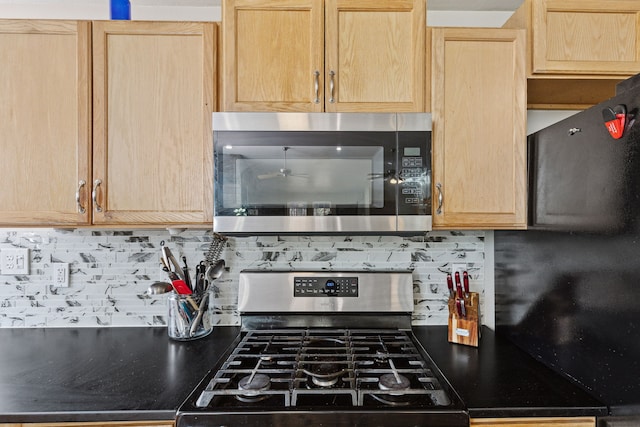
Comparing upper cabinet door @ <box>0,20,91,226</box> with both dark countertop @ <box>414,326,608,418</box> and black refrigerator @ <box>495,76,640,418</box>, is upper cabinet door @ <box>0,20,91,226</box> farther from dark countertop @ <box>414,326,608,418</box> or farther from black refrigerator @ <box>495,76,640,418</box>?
black refrigerator @ <box>495,76,640,418</box>

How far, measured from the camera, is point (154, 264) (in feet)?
5.24

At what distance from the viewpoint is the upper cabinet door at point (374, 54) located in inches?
49.4

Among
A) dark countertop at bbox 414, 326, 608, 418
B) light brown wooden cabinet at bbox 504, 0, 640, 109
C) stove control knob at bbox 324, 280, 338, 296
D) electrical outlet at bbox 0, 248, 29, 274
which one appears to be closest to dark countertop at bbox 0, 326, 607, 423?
dark countertop at bbox 414, 326, 608, 418

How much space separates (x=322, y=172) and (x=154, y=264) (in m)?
0.91

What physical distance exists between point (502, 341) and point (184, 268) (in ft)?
4.41

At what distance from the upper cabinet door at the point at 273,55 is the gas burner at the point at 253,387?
0.89m

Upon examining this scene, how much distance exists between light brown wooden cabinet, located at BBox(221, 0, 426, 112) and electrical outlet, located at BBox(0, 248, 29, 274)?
1.16 meters

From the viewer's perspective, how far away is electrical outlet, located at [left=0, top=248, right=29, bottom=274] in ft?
5.09

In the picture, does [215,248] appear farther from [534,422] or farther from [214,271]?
[534,422]

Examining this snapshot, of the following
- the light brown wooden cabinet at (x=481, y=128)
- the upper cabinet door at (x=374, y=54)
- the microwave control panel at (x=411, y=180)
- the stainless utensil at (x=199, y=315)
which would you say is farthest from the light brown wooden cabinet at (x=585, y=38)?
the stainless utensil at (x=199, y=315)

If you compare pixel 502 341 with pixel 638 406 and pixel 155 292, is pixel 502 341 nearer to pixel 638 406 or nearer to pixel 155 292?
pixel 638 406

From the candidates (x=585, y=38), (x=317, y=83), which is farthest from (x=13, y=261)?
(x=585, y=38)

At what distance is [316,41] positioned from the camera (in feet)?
4.11

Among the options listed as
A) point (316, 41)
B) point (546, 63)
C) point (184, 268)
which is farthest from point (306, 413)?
point (546, 63)
